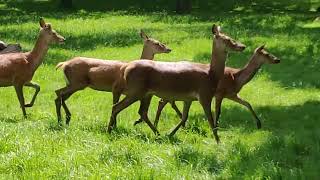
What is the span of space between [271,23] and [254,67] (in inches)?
601

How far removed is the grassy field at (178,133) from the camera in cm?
783

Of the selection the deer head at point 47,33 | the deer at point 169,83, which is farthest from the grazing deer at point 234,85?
the deer head at point 47,33

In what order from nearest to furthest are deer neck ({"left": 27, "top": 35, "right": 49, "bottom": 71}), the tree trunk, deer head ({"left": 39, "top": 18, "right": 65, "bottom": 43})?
1. deer neck ({"left": 27, "top": 35, "right": 49, "bottom": 71})
2. deer head ({"left": 39, "top": 18, "right": 65, "bottom": 43})
3. the tree trunk

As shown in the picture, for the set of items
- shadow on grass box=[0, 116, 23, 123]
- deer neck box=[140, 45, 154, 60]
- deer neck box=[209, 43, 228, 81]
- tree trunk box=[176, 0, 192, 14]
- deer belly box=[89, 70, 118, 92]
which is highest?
deer neck box=[209, 43, 228, 81]

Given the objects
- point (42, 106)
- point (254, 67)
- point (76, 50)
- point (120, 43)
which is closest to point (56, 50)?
point (76, 50)

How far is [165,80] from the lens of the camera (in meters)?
10.0

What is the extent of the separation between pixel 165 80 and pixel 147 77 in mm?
288

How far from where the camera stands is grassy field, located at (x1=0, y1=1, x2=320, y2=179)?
7832 mm

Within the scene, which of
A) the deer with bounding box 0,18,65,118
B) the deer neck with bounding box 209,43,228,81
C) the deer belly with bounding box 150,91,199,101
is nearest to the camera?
the deer belly with bounding box 150,91,199,101

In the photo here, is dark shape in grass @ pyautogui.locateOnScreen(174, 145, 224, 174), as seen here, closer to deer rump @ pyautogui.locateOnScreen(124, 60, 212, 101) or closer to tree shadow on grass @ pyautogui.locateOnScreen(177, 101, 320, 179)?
tree shadow on grass @ pyautogui.locateOnScreen(177, 101, 320, 179)

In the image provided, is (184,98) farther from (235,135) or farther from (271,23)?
(271,23)

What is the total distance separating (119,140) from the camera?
9320 mm

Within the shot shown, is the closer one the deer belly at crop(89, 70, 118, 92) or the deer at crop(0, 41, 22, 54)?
the deer belly at crop(89, 70, 118, 92)

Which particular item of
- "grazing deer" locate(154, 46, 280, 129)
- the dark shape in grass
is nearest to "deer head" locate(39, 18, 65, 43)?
"grazing deer" locate(154, 46, 280, 129)
